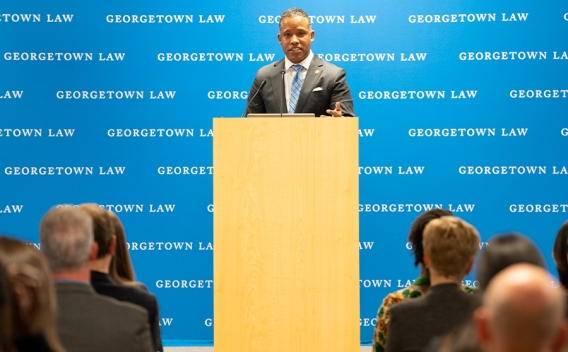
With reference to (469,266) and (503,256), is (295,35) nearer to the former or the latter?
(469,266)

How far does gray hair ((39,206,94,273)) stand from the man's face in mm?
2967

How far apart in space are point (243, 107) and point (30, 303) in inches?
191

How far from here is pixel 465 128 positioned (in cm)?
658

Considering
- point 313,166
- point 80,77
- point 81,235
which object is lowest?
point 81,235

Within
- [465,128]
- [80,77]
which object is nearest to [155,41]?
[80,77]

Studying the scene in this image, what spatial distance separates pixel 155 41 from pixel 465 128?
2614mm

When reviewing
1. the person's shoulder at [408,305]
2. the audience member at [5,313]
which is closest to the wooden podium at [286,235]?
the person's shoulder at [408,305]

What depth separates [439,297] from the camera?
282 centimetres

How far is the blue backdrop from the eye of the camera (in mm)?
6578

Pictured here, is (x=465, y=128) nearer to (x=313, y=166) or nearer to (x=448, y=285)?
(x=313, y=166)

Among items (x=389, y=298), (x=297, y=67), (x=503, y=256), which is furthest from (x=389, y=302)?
(x=297, y=67)

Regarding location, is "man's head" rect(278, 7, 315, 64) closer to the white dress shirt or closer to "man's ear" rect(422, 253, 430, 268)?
the white dress shirt

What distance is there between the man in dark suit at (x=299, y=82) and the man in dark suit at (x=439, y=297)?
2.25 metres

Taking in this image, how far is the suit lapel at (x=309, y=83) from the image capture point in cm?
526
